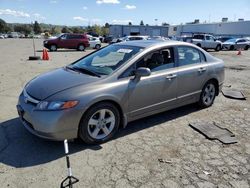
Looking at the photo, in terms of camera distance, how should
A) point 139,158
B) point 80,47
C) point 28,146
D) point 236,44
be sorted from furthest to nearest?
point 236,44 < point 80,47 < point 28,146 < point 139,158

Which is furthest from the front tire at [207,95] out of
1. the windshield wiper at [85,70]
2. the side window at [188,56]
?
the windshield wiper at [85,70]

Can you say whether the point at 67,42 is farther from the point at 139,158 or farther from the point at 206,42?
the point at 139,158

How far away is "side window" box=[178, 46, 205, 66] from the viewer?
5186 millimetres

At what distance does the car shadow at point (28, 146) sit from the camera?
360 cm

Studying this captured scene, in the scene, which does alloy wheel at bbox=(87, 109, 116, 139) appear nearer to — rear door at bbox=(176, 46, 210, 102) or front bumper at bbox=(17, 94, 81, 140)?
front bumper at bbox=(17, 94, 81, 140)

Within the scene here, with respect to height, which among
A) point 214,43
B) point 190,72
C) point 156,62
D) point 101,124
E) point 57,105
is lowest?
point 101,124

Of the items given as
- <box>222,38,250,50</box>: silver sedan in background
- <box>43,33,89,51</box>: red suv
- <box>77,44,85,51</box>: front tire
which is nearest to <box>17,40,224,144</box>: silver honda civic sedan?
<box>43,33,89,51</box>: red suv

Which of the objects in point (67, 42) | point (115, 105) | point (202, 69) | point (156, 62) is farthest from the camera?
point (67, 42)

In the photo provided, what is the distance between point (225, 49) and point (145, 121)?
91.9 feet

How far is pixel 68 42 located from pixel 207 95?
21.5 m

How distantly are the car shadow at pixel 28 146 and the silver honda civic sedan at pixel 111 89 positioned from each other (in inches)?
10.7

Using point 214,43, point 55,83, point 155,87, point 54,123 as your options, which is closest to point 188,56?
point 155,87

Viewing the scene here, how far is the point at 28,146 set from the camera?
156 inches

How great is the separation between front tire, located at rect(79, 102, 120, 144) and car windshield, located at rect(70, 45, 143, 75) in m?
0.64
